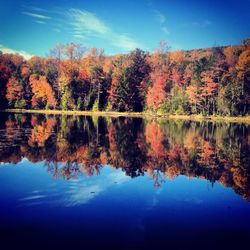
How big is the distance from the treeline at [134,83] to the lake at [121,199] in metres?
50.3

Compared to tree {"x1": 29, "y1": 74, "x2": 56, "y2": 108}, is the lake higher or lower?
lower

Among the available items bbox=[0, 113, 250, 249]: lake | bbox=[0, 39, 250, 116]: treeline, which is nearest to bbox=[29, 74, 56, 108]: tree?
bbox=[0, 39, 250, 116]: treeline

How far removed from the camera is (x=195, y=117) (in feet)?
232

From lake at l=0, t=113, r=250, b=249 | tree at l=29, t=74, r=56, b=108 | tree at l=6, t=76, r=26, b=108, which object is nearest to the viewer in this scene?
lake at l=0, t=113, r=250, b=249

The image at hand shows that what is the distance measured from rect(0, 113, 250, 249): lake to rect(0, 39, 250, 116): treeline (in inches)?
1982

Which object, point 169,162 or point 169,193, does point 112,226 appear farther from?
point 169,162

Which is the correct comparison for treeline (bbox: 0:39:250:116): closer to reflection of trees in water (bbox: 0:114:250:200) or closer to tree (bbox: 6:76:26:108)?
tree (bbox: 6:76:26:108)

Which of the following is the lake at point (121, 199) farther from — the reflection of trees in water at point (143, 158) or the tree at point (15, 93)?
the tree at point (15, 93)

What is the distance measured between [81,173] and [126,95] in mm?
67444

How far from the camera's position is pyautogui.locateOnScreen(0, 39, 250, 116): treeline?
70812mm

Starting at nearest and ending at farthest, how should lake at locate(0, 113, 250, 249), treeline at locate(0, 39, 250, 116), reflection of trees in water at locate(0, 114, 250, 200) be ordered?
1. lake at locate(0, 113, 250, 249)
2. reflection of trees in water at locate(0, 114, 250, 200)
3. treeline at locate(0, 39, 250, 116)

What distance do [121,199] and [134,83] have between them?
245 feet

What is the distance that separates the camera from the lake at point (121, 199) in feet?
28.4

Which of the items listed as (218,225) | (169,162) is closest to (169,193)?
(218,225)
